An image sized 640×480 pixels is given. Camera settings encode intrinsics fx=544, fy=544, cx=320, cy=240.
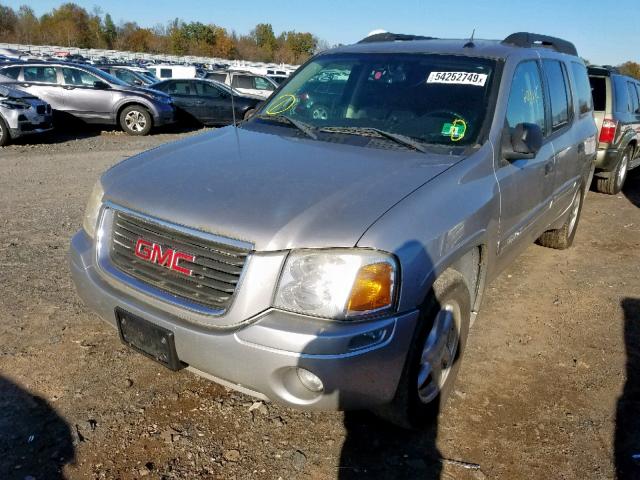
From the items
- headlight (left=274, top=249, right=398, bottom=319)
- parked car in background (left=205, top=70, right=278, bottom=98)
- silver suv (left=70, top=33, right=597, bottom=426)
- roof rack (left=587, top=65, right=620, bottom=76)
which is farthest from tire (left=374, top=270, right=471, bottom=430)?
parked car in background (left=205, top=70, right=278, bottom=98)

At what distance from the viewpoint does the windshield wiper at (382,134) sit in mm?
3059

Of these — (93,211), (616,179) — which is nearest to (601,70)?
(616,179)

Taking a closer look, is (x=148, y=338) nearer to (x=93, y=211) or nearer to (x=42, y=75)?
(x=93, y=211)

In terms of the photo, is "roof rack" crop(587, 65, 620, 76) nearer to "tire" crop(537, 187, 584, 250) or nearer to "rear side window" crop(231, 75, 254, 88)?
"tire" crop(537, 187, 584, 250)

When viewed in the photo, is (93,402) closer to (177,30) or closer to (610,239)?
(610,239)

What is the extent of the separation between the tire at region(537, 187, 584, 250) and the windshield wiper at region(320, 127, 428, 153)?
288 centimetres

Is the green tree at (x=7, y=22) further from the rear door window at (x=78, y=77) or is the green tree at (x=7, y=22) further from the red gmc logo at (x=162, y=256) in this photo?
the red gmc logo at (x=162, y=256)

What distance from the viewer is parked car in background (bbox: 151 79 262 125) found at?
15305 millimetres

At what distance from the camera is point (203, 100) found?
1530 cm

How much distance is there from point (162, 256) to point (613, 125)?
7481 millimetres

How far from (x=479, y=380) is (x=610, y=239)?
3.97 m

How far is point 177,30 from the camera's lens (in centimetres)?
9762

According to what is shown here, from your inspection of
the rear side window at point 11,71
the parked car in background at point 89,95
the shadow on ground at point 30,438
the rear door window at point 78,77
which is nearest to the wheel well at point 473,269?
the shadow on ground at point 30,438

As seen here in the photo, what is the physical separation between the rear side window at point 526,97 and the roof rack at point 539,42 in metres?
0.19
